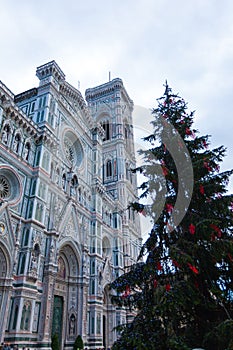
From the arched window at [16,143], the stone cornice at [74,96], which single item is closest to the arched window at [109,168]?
the stone cornice at [74,96]

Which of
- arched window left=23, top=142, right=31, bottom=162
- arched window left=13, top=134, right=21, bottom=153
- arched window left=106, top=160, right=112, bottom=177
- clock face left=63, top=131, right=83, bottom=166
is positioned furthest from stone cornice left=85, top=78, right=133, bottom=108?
arched window left=13, top=134, right=21, bottom=153

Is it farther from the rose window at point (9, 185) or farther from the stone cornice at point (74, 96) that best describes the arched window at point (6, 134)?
the stone cornice at point (74, 96)

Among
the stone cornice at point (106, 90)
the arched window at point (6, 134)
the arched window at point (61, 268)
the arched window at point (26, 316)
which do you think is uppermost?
the stone cornice at point (106, 90)

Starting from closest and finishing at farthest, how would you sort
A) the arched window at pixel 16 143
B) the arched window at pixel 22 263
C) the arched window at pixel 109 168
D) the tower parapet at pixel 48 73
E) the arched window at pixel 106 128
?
1. the arched window at pixel 22 263
2. the arched window at pixel 16 143
3. the tower parapet at pixel 48 73
4. the arched window at pixel 109 168
5. the arched window at pixel 106 128

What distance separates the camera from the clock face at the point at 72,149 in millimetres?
26478

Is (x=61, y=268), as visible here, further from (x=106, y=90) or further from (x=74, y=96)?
(x=106, y=90)

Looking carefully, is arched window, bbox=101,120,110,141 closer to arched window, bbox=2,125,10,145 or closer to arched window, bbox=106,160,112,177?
arched window, bbox=106,160,112,177

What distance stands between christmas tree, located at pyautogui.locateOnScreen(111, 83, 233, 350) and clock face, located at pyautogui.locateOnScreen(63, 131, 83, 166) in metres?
15.9

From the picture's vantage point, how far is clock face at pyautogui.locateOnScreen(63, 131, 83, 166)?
86.9ft

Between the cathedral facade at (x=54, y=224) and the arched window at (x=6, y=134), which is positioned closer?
the cathedral facade at (x=54, y=224)

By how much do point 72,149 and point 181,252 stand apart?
2144cm

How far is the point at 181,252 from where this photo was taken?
772cm

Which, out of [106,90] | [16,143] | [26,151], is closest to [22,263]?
[26,151]

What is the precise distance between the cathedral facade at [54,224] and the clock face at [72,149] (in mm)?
100
